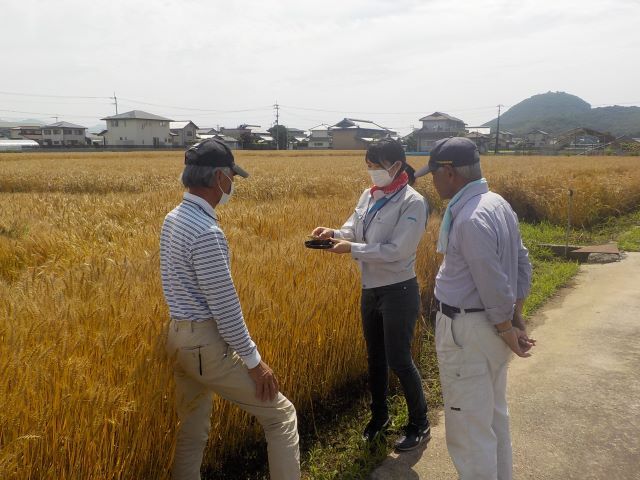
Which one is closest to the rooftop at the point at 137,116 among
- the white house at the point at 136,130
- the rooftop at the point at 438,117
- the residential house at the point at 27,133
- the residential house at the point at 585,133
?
the white house at the point at 136,130

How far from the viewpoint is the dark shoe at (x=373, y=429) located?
10.3 feet

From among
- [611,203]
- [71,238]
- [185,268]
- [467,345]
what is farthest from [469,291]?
[611,203]

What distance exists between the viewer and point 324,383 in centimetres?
339

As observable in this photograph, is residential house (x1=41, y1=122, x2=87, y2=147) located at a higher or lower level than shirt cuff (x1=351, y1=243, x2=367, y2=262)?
higher

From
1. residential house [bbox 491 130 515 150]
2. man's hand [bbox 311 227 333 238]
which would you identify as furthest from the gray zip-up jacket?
residential house [bbox 491 130 515 150]

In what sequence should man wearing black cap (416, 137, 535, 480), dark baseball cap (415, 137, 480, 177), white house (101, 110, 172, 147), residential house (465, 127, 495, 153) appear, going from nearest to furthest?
man wearing black cap (416, 137, 535, 480) < dark baseball cap (415, 137, 480, 177) < residential house (465, 127, 495, 153) < white house (101, 110, 172, 147)

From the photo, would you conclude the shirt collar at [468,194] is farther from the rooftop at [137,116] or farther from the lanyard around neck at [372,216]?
the rooftop at [137,116]

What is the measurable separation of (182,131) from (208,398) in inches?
3294

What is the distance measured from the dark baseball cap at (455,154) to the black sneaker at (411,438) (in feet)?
5.44

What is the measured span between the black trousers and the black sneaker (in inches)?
1.6

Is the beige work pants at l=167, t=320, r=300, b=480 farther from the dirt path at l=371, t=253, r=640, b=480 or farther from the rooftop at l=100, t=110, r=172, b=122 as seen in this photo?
the rooftop at l=100, t=110, r=172, b=122

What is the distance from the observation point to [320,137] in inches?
3410

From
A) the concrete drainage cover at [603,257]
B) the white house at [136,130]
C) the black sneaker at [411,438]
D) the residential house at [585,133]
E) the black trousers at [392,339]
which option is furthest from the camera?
the white house at [136,130]

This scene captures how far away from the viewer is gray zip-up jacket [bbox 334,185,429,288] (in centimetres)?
281
